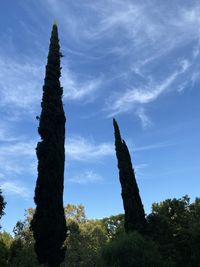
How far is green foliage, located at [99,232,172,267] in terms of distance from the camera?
92.3 ft

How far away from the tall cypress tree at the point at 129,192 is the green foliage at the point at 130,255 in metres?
6.62

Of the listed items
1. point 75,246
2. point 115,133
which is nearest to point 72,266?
point 75,246

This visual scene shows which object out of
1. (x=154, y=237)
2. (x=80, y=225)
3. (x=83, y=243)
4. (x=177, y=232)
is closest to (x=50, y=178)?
(x=154, y=237)

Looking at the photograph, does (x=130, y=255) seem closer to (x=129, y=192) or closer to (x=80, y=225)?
(x=129, y=192)

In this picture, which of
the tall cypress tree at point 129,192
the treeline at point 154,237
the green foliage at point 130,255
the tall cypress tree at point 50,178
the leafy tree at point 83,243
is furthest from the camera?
the leafy tree at point 83,243

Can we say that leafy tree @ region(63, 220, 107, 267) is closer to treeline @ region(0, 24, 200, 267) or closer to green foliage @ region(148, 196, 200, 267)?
treeline @ region(0, 24, 200, 267)

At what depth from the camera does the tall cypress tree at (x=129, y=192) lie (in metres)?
37.3

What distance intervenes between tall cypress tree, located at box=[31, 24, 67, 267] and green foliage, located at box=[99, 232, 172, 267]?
6.33 meters

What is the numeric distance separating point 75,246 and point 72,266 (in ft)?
12.7

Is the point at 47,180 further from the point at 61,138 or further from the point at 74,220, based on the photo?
the point at 74,220

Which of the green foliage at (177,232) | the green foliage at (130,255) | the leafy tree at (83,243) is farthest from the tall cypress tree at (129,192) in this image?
the leafy tree at (83,243)

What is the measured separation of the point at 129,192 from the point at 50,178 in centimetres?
1734

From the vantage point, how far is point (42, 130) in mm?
25266

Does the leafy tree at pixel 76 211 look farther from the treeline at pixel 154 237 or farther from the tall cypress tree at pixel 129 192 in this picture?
the tall cypress tree at pixel 129 192
